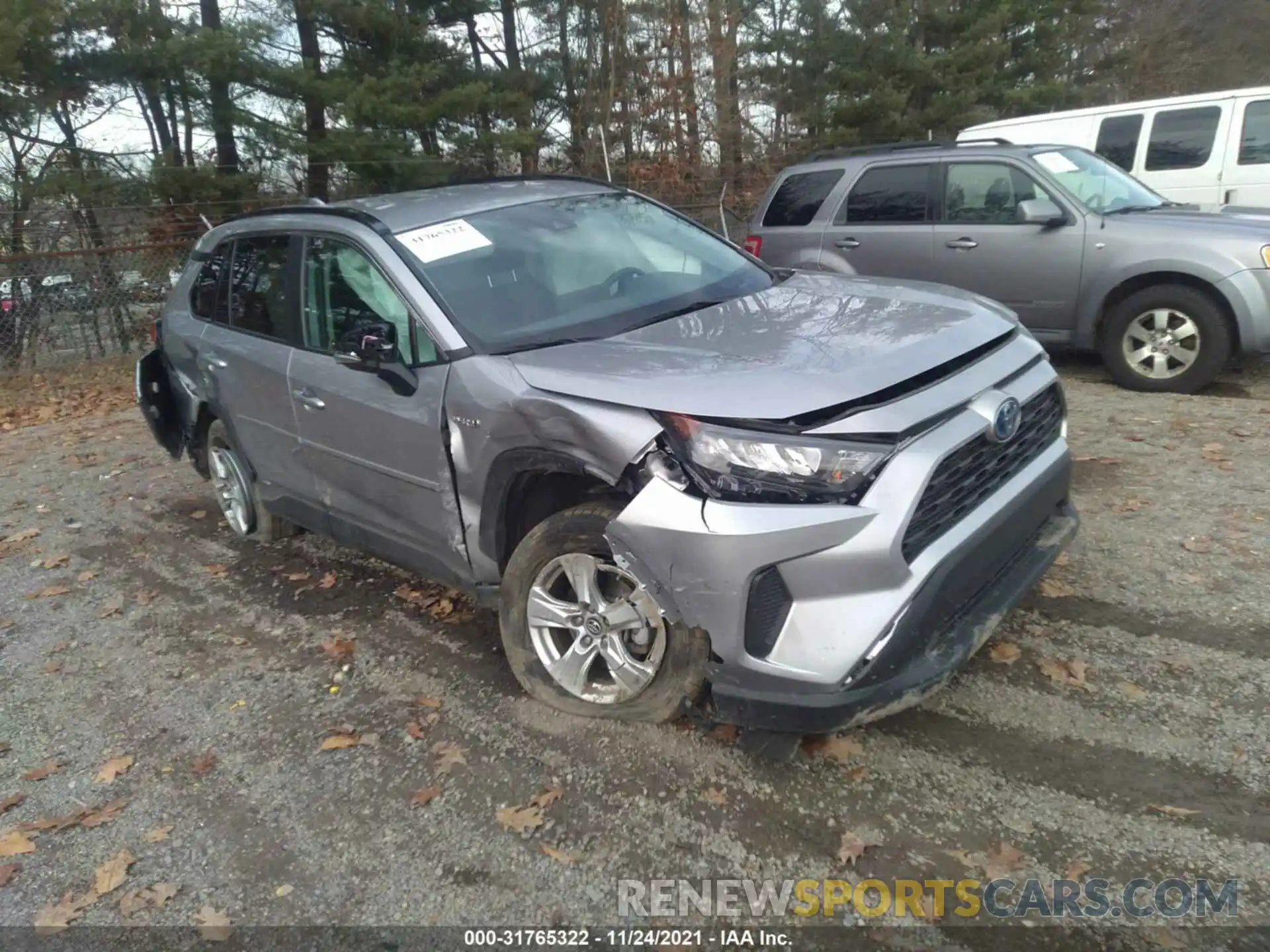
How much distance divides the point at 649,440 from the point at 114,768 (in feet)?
7.89

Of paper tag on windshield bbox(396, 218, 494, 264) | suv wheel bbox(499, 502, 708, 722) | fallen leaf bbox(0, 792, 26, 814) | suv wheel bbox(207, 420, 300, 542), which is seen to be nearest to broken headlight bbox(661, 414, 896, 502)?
suv wheel bbox(499, 502, 708, 722)

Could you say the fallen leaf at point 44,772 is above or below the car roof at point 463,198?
below

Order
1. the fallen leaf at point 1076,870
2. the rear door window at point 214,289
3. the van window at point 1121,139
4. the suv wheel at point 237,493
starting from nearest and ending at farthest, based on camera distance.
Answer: the fallen leaf at point 1076,870 < the rear door window at point 214,289 < the suv wheel at point 237,493 < the van window at point 1121,139

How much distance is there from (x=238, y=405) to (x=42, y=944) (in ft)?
9.17

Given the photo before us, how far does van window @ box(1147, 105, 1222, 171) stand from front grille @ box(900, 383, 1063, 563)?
25.6 feet

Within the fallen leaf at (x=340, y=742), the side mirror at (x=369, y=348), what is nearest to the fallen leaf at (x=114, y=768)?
the fallen leaf at (x=340, y=742)

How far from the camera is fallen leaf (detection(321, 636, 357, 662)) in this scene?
423 cm

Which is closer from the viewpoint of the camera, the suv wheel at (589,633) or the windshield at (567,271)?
the suv wheel at (589,633)

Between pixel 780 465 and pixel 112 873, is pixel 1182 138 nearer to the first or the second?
pixel 780 465

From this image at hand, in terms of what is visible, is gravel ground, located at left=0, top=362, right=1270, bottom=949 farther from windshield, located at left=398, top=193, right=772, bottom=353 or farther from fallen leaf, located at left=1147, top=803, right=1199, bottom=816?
windshield, located at left=398, top=193, right=772, bottom=353

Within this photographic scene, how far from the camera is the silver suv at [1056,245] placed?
6586 mm

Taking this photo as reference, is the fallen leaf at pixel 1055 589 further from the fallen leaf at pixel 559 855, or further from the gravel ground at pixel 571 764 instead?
the fallen leaf at pixel 559 855

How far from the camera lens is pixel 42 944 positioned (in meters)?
2.75

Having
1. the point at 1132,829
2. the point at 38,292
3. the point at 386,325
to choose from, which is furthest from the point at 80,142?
the point at 1132,829
